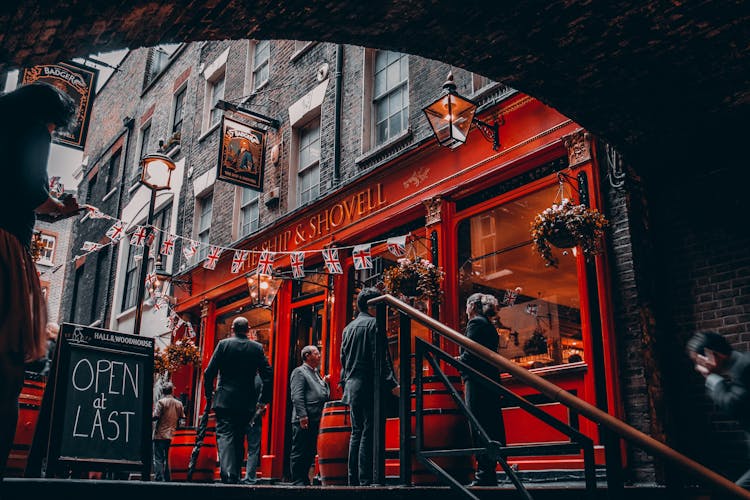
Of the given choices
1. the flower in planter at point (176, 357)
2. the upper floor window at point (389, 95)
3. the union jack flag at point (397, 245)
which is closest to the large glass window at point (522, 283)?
the union jack flag at point (397, 245)

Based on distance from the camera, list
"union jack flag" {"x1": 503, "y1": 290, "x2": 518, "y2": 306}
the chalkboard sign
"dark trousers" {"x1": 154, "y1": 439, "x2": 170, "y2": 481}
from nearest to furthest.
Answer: the chalkboard sign
"union jack flag" {"x1": 503, "y1": 290, "x2": 518, "y2": 306}
"dark trousers" {"x1": 154, "y1": 439, "x2": 170, "y2": 481}

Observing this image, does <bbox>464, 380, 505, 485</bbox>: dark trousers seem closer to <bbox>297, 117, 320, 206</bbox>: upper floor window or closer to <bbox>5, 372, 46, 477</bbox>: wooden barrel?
<bbox>5, 372, 46, 477</bbox>: wooden barrel

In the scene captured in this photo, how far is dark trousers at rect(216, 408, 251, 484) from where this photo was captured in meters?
6.82

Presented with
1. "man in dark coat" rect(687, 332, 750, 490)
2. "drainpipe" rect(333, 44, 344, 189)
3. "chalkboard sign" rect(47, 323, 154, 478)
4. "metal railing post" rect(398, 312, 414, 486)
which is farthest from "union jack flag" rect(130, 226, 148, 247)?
"man in dark coat" rect(687, 332, 750, 490)

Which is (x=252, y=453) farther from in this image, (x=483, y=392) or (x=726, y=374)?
(x=726, y=374)

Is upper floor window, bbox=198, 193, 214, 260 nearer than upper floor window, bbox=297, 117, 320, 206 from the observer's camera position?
No

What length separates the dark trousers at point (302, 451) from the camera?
7.39 metres

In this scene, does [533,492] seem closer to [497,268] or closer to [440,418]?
[440,418]

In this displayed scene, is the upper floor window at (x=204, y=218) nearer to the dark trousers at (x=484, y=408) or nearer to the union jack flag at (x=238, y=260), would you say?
the union jack flag at (x=238, y=260)

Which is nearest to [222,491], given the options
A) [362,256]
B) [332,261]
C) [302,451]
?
[302,451]

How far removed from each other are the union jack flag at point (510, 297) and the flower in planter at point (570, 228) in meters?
1.48

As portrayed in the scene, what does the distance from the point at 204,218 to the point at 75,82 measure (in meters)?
4.94

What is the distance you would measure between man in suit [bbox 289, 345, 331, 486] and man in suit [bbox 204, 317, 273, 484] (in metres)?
0.43

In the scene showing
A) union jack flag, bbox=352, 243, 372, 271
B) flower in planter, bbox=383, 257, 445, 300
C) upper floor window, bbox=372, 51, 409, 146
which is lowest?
flower in planter, bbox=383, 257, 445, 300
